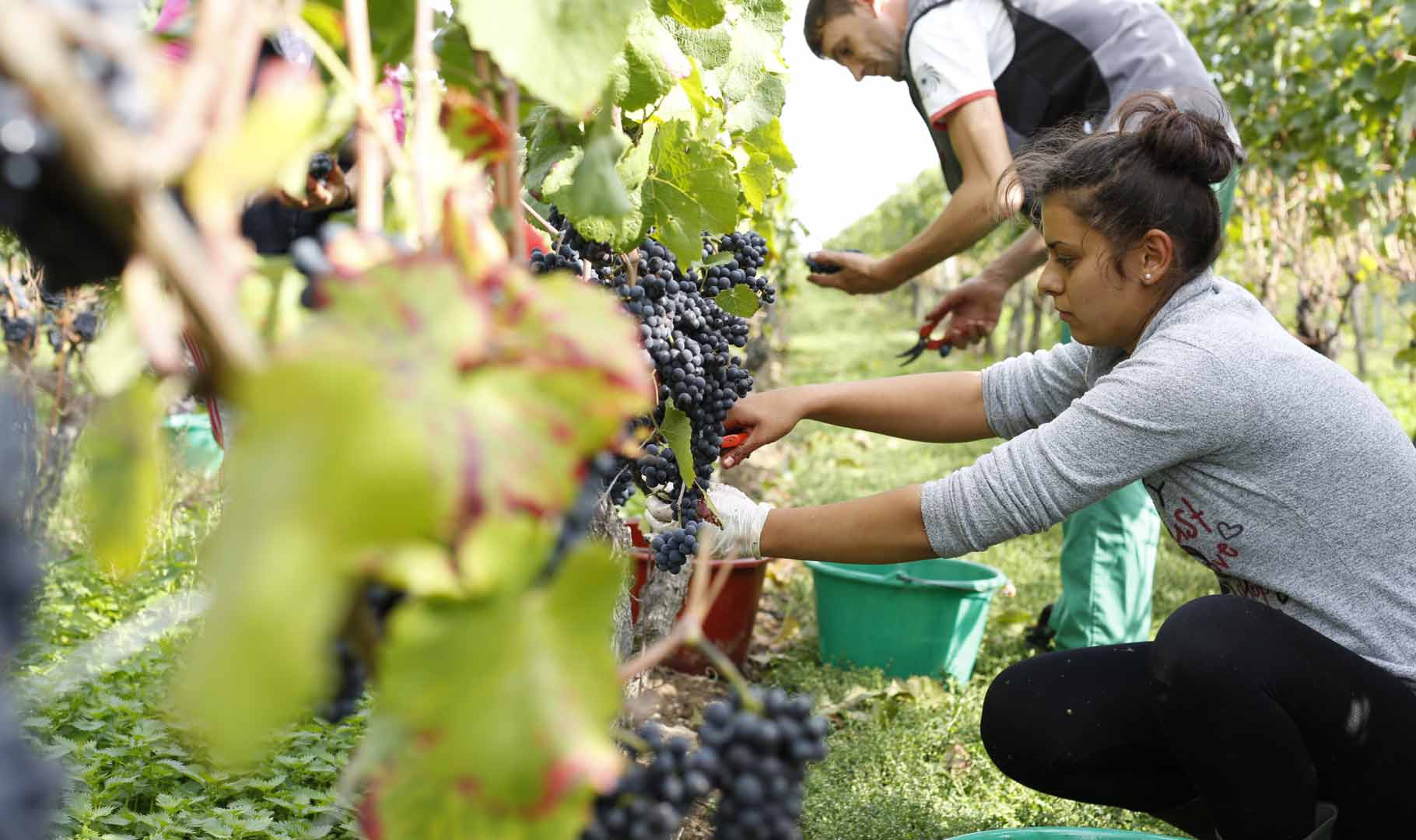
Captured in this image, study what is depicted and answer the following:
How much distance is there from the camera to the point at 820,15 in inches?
127

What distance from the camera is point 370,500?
1.46 ft

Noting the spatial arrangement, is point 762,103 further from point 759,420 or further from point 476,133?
point 476,133

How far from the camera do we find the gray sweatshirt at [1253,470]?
1.81 metres

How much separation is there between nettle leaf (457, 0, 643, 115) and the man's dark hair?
2632mm

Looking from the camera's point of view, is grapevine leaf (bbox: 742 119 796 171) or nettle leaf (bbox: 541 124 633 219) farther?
grapevine leaf (bbox: 742 119 796 171)

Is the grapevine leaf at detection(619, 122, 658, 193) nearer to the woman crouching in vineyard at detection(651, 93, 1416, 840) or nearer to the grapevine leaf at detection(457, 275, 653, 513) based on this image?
the woman crouching in vineyard at detection(651, 93, 1416, 840)

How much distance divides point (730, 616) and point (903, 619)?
525mm

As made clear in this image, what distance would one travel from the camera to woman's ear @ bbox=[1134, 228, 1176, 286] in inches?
76.4

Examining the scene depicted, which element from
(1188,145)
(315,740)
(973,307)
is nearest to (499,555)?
(1188,145)

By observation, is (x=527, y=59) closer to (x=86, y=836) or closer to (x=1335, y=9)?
(x=86, y=836)

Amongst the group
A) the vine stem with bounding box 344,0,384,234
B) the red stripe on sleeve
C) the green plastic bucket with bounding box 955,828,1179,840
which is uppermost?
the vine stem with bounding box 344,0,384,234

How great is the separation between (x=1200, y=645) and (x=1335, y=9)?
4986 mm

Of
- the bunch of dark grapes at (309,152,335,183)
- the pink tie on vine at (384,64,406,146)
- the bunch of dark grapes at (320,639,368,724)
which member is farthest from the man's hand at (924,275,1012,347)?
the bunch of dark grapes at (320,639,368,724)

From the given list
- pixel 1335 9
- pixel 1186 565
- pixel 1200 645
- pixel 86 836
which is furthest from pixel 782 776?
pixel 1335 9
